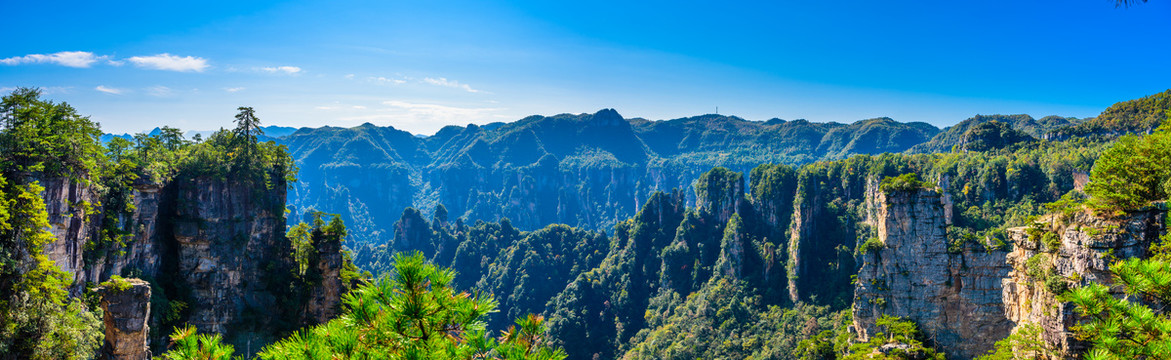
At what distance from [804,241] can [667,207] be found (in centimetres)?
2821

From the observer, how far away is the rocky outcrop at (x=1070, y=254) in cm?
1274

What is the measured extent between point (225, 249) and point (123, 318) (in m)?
10.0

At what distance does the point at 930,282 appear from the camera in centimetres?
2764

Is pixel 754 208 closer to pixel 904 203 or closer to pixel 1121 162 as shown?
pixel 904 203

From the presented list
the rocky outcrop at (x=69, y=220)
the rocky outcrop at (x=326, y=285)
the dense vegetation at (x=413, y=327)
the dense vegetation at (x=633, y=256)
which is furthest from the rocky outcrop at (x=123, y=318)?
the dense vegetation at (x=413, y=327)

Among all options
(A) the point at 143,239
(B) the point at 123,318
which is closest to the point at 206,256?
(A) the point at 143,239

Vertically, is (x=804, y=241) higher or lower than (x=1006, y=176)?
lower

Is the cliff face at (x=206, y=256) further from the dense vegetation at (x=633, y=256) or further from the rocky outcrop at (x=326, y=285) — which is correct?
the dense vegetation at (x=633, y=256)

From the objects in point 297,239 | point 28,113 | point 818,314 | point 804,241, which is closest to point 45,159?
point 28,113

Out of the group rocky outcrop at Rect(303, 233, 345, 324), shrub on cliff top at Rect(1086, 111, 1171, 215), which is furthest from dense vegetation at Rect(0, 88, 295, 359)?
shrub on cliff top at Rect(1086, 111, 1171, 215)

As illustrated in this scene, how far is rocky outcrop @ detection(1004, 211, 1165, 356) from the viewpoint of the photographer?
A: 12742 millimetres

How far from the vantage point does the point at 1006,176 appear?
185 ft

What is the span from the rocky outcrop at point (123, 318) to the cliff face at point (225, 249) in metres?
8.37

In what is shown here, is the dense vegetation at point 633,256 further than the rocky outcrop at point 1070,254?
No
